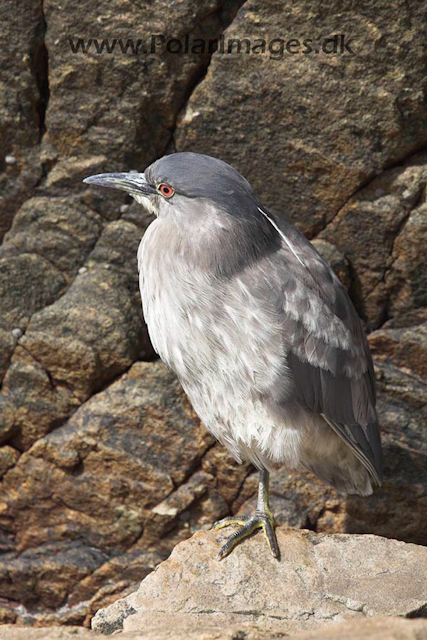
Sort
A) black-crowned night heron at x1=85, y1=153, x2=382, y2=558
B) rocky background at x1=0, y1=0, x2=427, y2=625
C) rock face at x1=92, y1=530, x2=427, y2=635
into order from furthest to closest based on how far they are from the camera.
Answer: rocky background at x1=0, y1=0, x2=427, y2=625 → black-crowned night heron at x1=85, y1=153, x2=382, y2=558 → rock face at x1=92, y1=530, x2=427, y2=635

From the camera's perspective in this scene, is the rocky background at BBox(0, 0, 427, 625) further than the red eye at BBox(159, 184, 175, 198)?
Yes

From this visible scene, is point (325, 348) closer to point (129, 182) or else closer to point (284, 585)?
point (284, 585)

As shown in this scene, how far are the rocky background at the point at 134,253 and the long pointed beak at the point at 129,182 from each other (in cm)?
91

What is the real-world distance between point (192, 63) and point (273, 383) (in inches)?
79.5

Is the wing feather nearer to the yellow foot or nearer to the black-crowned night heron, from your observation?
the black-crowned night heron

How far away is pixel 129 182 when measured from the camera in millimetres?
3586

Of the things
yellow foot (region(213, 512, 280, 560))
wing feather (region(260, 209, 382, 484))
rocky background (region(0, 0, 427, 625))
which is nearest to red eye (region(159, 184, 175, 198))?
wing feather (region(260, 209, 382, 484))

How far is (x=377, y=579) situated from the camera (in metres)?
3.25

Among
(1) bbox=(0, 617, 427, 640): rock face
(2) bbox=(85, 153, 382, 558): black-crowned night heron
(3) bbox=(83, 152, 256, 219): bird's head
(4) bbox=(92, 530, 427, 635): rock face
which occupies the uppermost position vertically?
(3) bbox=(83, 152, 256, 219): bird's head

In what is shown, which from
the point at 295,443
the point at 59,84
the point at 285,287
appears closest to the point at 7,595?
the point at 295,443

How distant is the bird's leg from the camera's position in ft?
11.5

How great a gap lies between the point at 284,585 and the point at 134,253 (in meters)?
2.22

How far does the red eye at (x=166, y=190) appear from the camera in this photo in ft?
11.4

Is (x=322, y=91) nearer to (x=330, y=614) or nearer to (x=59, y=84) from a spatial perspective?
(x=59, y=84)
